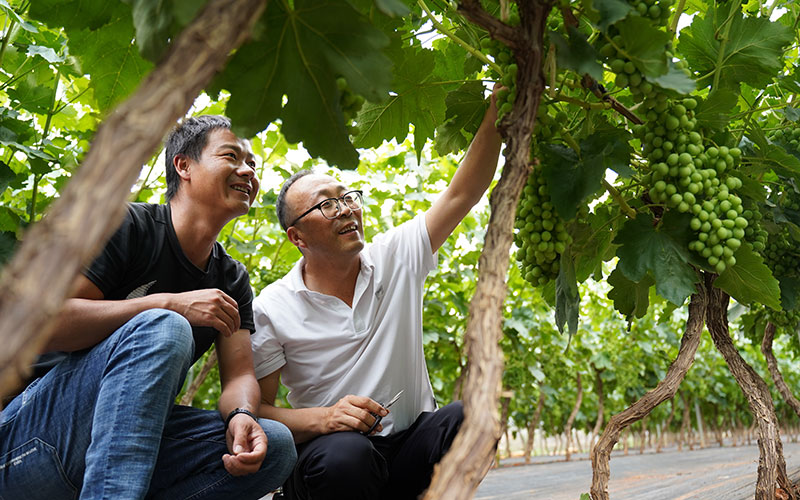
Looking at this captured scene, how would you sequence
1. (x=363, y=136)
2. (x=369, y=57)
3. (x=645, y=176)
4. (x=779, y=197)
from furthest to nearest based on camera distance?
(x=779, y=197) → (x=363, y=136) → (x=645, y=176) → (x=369, y=57)

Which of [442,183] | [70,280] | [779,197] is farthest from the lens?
[442,183]

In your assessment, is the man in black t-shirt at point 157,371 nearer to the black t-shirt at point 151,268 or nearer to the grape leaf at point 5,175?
the black t-shirt at point 151,268

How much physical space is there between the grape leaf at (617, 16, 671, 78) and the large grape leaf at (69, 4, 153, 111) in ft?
3.02

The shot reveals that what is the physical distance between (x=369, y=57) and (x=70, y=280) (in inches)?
22.6

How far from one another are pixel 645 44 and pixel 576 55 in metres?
0.12

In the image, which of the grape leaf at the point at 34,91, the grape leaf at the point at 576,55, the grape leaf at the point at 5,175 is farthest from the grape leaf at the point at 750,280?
the grape leaf at the point at 34,91

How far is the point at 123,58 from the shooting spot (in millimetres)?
1451

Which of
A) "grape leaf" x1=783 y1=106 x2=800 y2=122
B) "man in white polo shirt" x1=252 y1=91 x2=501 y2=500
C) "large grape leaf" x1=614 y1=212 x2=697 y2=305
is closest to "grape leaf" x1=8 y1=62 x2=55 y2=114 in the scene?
"man in white polo shirt" x1=252 y1=91 x2=501 y2=500

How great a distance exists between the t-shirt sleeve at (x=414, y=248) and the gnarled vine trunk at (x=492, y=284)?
4.98 ft

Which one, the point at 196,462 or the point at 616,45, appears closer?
the point at 616,45

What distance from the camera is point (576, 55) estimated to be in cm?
Result: 104

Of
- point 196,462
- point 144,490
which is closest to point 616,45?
point 144,490

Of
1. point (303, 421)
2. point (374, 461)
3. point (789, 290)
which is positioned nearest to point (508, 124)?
point (374, 461)

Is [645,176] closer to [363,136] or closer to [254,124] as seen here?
[363,136]
